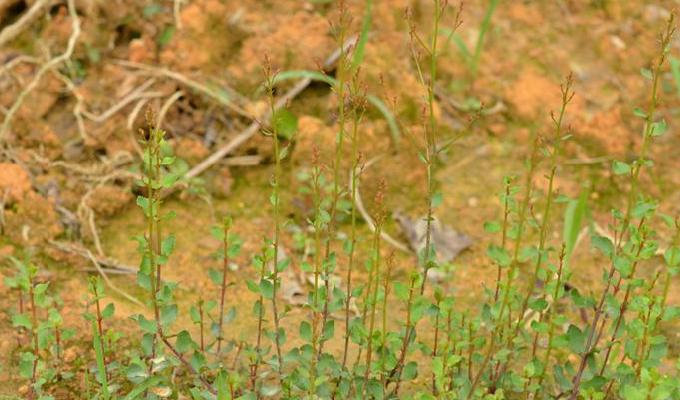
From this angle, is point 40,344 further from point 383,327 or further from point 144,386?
point 383,327

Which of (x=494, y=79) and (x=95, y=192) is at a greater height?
(x=494, y=79)

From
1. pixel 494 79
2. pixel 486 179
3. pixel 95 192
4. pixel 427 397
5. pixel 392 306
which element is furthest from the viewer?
pixel 494 79

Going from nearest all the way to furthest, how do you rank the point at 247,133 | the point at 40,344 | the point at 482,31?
the point at 40,344, the point at 482,31, the point at 247,133

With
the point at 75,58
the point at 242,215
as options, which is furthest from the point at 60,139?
the point at 242,215

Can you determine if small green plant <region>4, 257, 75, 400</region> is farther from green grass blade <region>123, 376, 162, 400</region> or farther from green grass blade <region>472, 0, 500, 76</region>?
green grass blade <region>472, 0, 500, 76</region>

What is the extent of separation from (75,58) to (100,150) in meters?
0.48

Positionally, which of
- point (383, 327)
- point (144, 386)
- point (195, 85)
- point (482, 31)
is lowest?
point (144, 386)

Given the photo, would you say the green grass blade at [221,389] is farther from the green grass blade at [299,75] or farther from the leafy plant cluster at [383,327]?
the green grass blade at [299,75]

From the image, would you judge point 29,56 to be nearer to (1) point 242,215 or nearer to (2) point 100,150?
(2) point 100,150

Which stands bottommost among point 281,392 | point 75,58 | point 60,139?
point 281,392

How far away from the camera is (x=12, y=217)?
3.29 m

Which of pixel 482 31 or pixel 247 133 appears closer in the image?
pixel 482 31

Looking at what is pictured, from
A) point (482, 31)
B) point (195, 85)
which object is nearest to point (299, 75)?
point (195, 85)

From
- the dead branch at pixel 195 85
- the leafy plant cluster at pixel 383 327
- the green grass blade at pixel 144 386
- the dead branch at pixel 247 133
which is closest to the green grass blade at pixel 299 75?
the dead branch at pixel 247 133
